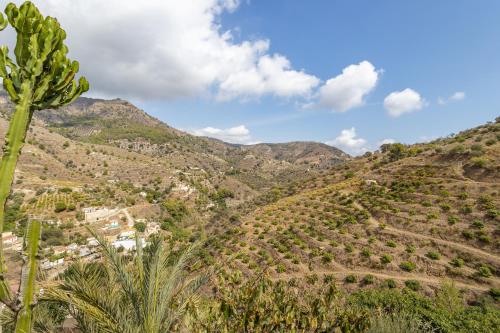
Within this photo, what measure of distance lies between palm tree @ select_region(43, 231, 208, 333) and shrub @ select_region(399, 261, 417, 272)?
2230 cm

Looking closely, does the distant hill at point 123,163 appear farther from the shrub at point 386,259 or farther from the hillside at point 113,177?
the shrub at point 386,259

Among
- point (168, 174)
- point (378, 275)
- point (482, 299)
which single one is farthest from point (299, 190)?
point (168, 174)

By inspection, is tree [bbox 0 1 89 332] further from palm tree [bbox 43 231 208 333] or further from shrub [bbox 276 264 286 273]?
shrub [bbox 276 264 286 273]

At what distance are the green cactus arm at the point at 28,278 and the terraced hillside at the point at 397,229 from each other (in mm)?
14235

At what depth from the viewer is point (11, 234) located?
1577 inches

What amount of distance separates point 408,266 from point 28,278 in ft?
84.5

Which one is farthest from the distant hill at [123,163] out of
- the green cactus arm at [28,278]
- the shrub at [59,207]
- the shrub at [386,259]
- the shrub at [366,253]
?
the green cactus arm at [28,278]

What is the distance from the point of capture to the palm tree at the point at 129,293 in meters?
4.73

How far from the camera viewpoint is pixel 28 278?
291 cm

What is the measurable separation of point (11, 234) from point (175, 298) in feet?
164

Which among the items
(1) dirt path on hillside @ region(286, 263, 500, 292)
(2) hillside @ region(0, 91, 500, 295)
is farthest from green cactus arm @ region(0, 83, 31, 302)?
(1) dirt path on hillside @ region(286, 263, 500, 292)

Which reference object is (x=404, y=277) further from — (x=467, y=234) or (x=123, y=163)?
(x=123, y=163)

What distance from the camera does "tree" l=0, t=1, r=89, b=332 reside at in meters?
2.90

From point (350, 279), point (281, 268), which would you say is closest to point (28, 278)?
point (350, 279)
